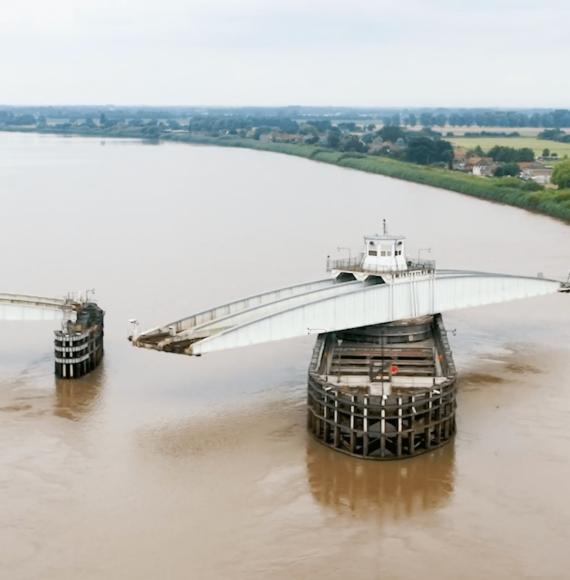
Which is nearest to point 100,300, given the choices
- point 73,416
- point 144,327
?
point 144,327

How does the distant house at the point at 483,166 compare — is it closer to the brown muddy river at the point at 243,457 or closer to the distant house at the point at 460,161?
the distant house at the point at 460,161

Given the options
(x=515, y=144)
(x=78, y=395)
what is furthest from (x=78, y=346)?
(x=515, y=144)

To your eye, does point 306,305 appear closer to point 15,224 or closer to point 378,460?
point 378,460

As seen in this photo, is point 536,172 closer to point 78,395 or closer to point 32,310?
point 32,310

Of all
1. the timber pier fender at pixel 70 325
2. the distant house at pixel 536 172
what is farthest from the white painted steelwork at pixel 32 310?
the distant house at pixel 536 172

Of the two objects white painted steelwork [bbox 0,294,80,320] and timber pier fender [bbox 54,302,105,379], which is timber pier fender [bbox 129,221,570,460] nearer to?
timber pier fender [bbox 54,302,105,379]

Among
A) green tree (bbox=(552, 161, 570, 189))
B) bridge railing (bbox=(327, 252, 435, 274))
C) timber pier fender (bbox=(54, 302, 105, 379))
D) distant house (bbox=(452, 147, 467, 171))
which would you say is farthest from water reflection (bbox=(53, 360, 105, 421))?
distant house (bbox=(452, 147, 467, 171))
